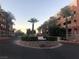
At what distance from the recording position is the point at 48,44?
28281mm

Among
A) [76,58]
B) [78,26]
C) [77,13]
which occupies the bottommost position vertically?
[76,58]

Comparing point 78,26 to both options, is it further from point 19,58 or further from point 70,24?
point 19,58

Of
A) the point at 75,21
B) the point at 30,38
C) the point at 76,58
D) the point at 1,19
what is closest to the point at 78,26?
the point at 75,21

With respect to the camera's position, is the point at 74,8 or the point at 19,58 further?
the point at 74,8

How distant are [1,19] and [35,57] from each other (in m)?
42.5

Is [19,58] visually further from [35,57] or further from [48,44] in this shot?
[48,44]

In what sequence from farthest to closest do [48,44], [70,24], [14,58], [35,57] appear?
1. [70,24]
2. [48,44]
3. [35,57]
4. [14,58]

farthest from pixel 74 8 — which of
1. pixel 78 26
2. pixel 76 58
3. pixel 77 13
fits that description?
pixel 76 58

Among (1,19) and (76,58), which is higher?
(1,19)

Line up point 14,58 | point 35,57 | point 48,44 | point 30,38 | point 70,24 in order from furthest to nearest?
1. point 70,24
2. point 30,38
3. point 48,44
4. point 35,57
5. point 14,58

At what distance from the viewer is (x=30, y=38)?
3028 cm

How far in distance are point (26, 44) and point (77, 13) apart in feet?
97.3

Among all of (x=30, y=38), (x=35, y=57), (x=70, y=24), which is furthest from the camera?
(x=70, y=24)

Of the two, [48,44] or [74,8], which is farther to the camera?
[74,8]
